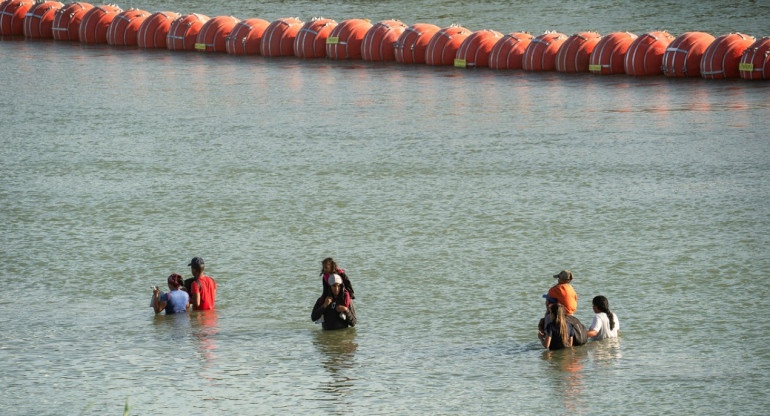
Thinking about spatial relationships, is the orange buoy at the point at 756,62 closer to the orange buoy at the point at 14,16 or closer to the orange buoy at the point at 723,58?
the orange buoy at the point at 723,58

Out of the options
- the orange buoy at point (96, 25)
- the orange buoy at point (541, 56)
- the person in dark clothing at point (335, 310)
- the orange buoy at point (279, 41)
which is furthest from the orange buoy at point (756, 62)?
the orange buoy at point (96, 25)

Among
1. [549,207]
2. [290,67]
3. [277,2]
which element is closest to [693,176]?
[549,207]

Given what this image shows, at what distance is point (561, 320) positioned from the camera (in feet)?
37.2

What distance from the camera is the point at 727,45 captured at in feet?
98.6

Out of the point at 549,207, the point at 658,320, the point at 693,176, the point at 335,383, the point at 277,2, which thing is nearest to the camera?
the point at 335,383

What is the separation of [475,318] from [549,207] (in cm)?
529

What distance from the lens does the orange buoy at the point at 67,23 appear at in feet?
136

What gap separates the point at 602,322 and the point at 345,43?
24799 mm

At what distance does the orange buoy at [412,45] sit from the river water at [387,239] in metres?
3.30

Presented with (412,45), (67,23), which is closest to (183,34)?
(67,23)

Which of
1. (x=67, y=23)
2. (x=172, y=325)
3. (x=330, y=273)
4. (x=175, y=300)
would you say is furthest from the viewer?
(x=67, y=23)

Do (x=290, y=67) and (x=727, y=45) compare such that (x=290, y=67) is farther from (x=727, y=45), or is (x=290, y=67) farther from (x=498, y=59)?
(x=727, y=45)

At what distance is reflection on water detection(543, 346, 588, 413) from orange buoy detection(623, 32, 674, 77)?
2051cm

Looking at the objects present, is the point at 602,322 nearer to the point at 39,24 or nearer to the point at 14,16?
the point at 39,24
